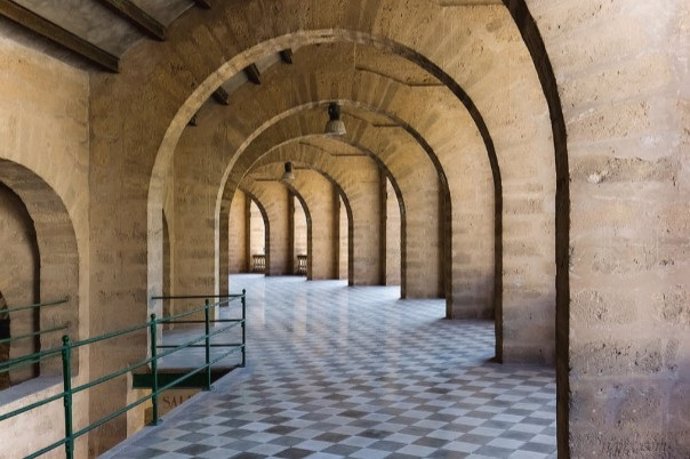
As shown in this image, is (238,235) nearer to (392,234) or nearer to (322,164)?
(322,164)

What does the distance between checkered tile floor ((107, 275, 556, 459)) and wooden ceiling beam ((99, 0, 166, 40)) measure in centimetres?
382

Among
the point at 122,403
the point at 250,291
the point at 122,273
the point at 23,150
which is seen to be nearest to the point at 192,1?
the point at 23,150

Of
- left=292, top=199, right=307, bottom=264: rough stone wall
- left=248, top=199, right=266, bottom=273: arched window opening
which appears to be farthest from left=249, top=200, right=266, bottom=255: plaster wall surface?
left=292, top=199, right=307, bottom=264: rough stone wall

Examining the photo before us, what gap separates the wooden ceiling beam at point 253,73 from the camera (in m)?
11.1

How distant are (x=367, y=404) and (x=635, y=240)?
3.35 meters

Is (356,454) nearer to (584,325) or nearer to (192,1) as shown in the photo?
(584,325)

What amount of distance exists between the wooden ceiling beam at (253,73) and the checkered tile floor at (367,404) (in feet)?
13.4

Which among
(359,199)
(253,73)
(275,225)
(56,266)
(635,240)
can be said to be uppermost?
(253,73)

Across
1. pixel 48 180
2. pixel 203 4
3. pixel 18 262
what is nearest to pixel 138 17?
pixel 203 4

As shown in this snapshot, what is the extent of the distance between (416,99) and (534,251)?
5.30 meters

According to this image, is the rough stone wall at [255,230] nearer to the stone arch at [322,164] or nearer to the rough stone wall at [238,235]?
the rough stone wall at [238,235]

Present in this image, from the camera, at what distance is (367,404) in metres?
6.52

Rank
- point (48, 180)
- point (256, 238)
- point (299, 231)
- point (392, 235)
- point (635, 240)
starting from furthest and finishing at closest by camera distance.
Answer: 1. point (256, 238)
2. point (299, 231)
3. point (392, 235)
4. point (48, 180)
5. point (635, 240)

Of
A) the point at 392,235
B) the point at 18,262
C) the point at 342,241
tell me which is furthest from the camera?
the point at 342,241
